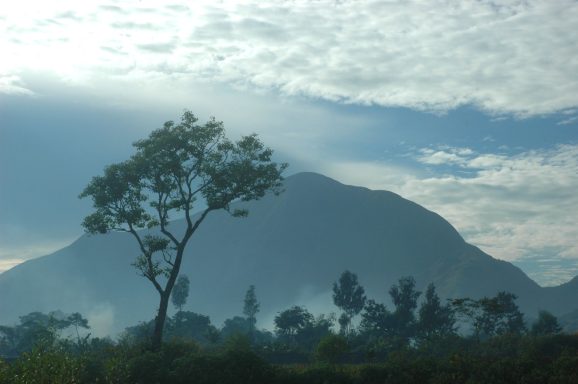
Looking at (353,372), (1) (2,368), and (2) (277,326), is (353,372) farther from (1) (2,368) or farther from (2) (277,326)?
(2) (277,326)

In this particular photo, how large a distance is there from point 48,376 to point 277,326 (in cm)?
7003

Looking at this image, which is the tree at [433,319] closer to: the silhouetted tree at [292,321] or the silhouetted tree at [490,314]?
the silhouetted tree at [490,314]

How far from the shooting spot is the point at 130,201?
117ft

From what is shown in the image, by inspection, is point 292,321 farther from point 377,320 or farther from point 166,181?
point 166,181

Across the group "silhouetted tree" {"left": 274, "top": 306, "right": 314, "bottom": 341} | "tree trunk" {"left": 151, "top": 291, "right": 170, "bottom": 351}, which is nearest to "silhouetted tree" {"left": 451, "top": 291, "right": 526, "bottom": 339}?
"tree trunk" {"left": 151, "top": 291, "right": 170, "bottom": 351}

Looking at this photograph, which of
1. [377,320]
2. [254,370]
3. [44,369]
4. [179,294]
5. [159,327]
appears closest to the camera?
[44,369]

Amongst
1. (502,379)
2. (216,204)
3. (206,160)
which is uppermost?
(206,160)

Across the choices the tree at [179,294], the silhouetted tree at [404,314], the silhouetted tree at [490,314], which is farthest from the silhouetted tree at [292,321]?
the tree at [179,294]

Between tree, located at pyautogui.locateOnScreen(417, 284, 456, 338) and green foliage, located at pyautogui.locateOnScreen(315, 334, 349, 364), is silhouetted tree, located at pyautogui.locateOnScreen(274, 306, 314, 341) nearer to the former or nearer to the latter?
tree, located at pyautogui.locateOnScreen(417, 284, 456, 338)

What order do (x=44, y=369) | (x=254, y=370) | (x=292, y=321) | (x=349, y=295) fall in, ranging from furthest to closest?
(x=349, y=295)
(x=292, y=321)
(x=254, y=370)
(x=44, y=369)

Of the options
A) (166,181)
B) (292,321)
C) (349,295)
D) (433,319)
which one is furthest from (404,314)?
(166,181)

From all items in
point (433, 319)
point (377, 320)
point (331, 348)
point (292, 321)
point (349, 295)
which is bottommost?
point (331, 348)

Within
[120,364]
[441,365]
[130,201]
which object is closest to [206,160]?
[130,201]

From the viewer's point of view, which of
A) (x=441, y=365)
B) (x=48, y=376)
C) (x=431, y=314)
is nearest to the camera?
(x=48, y=376)
